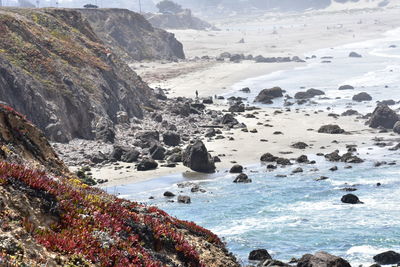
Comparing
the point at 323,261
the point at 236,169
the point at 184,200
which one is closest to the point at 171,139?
the point at 236,169

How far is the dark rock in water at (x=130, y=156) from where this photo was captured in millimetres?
48156

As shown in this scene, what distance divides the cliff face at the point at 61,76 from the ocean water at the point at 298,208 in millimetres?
14407

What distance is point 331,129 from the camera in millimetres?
61000

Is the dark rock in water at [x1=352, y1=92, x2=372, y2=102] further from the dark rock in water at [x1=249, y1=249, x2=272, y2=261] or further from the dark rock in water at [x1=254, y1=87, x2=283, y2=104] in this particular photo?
the dark rock in water at [x1=249, y1=249, x2=272, y2=261]

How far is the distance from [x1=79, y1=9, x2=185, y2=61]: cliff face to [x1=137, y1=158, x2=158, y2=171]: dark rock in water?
8196 centimetres

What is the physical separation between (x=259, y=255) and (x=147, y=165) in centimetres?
1949

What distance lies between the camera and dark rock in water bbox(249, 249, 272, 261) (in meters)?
28.0

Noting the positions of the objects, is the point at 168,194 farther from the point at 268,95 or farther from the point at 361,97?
the point at 361,97

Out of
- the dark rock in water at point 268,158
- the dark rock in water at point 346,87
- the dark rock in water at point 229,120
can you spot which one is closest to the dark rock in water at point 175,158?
the dark rock in water at point 268,158

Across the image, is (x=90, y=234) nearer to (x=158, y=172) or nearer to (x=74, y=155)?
(x=158, y=172)

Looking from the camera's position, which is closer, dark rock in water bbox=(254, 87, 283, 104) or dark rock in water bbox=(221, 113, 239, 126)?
dark rock in water bbox=(221, 113, 239, 126)

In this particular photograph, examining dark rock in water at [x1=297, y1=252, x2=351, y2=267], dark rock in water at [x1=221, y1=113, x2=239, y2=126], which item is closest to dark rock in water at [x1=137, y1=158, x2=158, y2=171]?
dark rock in water at [x1=221, y1=113, x2=239, y2=126]

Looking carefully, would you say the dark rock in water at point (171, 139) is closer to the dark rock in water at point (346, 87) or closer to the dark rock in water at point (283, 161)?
the dark rock in water at point (283, 161)

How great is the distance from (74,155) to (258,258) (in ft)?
77.8
